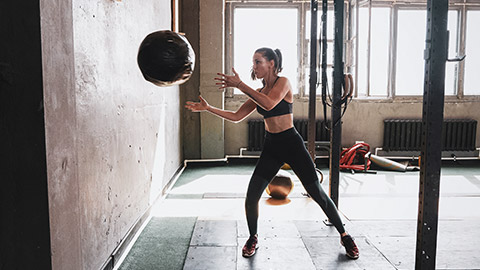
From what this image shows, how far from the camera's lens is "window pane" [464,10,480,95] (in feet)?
24.1

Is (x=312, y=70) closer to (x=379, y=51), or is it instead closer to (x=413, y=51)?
(x=379, y=51)

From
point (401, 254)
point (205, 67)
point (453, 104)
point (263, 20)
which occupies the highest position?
point (263, 20)

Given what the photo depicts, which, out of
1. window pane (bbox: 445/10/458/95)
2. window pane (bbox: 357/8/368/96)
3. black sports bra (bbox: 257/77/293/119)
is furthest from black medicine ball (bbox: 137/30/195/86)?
window pane (bbox: 445/10/458/95)

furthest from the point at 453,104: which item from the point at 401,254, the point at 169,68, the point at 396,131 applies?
the point at 169,68

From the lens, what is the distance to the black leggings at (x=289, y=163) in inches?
108

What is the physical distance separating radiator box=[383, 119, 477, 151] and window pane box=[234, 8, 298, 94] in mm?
2538

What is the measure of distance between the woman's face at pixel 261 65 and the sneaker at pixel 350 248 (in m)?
1.40

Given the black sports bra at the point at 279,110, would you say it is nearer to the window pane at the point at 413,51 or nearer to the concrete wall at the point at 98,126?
the concrete wall at the point at 98,126

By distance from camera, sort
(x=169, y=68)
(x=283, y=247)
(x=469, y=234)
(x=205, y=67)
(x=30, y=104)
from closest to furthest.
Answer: (x=30, y=104) → (x=169, y=68) → (x=283, y=247) → (x=469, y=234) → (x=205, y=67)

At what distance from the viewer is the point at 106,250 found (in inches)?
102

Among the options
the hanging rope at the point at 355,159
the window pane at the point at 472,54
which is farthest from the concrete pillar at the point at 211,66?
the window pane at the point at 472,54

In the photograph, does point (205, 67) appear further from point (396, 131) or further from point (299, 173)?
point (299, 173)

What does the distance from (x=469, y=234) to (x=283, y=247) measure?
1736 mm

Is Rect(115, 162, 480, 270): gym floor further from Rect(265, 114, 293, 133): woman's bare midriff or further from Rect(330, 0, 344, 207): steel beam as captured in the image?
Rect(265, 114, 293, 133): woman's bare midriff
